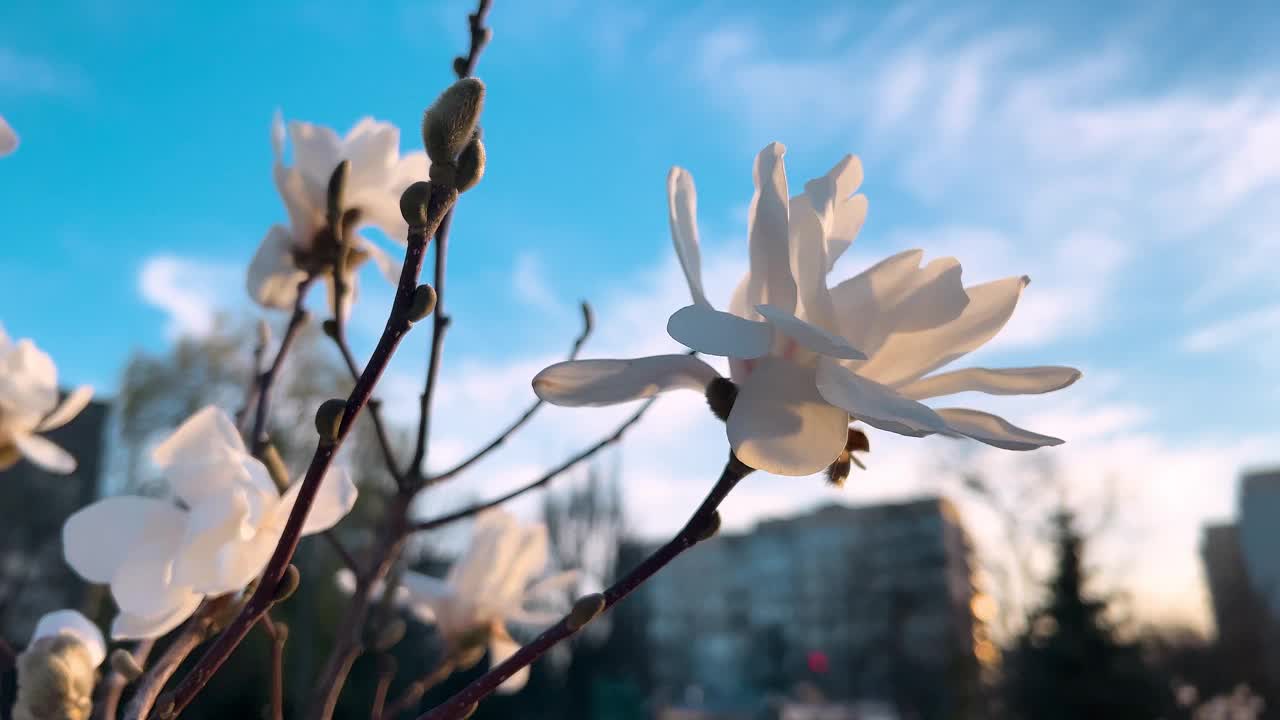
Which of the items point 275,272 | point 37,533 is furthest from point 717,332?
A: point 37,533

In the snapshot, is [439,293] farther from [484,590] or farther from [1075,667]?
[1075,667]

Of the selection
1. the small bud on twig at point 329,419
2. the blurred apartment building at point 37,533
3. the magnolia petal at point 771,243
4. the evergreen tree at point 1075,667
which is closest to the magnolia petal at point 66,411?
the small bud on twig at point 329,419

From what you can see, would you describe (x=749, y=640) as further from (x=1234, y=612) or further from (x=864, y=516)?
(x=1234, y=612)

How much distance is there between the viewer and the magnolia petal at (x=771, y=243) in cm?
48

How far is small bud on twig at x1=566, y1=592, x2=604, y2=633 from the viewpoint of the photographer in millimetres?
463

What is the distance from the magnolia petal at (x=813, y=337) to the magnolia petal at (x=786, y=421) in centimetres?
5

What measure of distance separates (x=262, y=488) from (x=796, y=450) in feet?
0.92

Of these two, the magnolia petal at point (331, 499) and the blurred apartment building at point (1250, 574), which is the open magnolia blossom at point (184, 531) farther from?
the blurred apartment building at point (1250, 574)

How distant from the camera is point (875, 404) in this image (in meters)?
0.43

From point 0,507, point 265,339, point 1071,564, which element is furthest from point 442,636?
point 0,507

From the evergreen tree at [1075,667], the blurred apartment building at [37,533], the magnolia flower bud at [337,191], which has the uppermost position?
the blurred apartment building at [37,533]

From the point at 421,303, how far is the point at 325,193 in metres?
0.45

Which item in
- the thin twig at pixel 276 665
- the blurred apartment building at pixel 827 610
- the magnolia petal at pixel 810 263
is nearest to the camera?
the magnolia petal at pixel 810 263

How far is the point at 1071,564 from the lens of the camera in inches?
336
